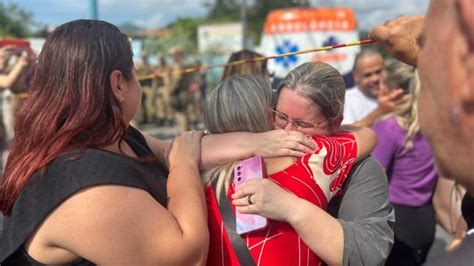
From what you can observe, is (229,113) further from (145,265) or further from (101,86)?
(145,265)

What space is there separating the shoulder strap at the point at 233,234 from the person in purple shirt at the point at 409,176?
165cm

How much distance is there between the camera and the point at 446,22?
722 mm

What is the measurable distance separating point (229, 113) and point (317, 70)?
1.01 feet

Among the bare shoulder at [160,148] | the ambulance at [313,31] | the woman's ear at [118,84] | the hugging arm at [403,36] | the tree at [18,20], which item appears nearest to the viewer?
the woman's ear at [118,84]

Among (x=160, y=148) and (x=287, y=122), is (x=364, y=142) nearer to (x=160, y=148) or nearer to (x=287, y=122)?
(x=287, y=122)

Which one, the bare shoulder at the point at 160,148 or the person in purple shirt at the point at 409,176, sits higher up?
the bare shoulder at the point at 160,148

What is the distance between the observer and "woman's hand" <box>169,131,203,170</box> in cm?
159

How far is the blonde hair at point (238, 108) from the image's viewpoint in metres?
1.61

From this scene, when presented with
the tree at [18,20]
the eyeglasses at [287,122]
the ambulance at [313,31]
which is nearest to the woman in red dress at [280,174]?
the eyeglasses at [287,122]

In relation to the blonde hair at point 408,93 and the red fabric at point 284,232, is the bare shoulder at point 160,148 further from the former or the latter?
the blonde hair at point 408,93

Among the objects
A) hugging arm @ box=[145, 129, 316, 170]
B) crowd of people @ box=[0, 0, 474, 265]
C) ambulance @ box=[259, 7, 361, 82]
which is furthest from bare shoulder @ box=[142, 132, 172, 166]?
ambulance @ box=[259, 7, 361, 82]

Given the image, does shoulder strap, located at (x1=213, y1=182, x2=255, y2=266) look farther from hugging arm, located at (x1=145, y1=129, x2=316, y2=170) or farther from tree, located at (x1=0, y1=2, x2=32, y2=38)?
tree, located at (x1=0, y1=2, x2=32, y2=38)

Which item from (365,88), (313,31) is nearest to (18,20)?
(313,31)

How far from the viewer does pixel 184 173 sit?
1.52 metres
